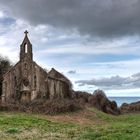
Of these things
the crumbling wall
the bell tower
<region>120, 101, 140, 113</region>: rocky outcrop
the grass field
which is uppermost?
the bell tower

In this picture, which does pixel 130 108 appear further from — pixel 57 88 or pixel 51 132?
pixel 51 132

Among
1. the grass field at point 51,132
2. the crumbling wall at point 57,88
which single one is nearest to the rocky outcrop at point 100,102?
the crumbling wall at point 57,88

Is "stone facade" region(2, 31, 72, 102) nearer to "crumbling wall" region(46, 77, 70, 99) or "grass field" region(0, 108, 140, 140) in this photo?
"crumbling wall" region(46, 77, 70, 99)

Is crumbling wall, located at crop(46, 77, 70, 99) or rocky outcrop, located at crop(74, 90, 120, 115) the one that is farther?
rocky outcrop, located at crop(74, 90, 120, 115)

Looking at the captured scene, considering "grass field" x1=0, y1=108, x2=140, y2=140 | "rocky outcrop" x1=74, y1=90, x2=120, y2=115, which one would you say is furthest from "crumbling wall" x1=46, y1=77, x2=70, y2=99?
"grass field" x1=0, y1=108, x2=140, y2=140

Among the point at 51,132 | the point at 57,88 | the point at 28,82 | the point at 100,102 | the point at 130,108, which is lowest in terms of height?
the point at 51,132

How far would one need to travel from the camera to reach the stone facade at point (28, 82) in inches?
2005

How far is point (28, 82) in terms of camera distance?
5175 cm

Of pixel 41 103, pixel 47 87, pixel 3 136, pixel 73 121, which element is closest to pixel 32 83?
pixel 47 87

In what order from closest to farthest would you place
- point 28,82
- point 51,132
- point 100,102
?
point 51,132 < point 28,82 < point 100,102

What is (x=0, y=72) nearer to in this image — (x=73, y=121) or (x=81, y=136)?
(x=73, y=121)

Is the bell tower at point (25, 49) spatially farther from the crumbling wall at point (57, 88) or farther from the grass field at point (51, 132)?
the grass field at point (51, 132)

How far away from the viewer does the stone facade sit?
50.9m

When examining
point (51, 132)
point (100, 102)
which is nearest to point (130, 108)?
point (100, 102)
